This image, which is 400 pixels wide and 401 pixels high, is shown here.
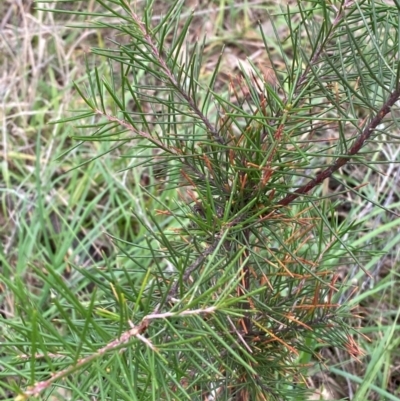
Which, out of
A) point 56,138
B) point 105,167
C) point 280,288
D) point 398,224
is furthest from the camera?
point 56,138

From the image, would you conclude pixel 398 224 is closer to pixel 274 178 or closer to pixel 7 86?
pixel 274 178

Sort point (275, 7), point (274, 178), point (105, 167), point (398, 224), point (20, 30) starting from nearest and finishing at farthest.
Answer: point (274, 178), point (398, 224), point (105, 167), point (275, 7), point (20, 30)

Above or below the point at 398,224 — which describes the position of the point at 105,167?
below

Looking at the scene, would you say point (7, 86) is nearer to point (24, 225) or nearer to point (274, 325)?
point (24, 225)

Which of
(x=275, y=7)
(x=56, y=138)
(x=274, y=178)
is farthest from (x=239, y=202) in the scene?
(x=275, y=7)

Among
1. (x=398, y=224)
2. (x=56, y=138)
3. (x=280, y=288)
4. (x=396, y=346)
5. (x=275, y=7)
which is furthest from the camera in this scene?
Answer: (x=275, y=7)

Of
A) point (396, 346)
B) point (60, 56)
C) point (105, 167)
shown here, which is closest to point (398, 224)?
point (396, 346)

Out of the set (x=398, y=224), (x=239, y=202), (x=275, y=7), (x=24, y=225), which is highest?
(x=275, y=7)

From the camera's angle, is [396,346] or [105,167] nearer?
[396,346]

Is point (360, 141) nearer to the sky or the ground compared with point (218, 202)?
nearer to the sky
